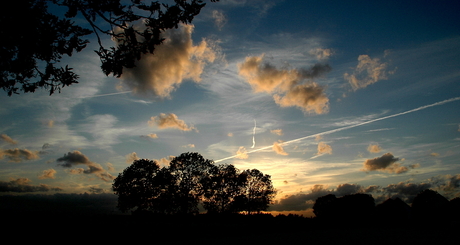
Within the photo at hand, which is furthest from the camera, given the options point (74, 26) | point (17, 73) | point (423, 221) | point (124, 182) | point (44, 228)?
point (124, 182)

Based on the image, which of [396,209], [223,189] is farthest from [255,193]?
[396,209]

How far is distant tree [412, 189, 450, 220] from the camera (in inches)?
1342

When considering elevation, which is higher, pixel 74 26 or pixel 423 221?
pixel 74 26

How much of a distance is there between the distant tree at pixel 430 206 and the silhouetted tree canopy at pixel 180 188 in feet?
97.4

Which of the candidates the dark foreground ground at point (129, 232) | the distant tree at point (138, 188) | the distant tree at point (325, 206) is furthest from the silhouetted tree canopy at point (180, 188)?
the dark foreground ground at point (129, 232)

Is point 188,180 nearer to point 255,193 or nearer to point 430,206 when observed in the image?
point 255,193

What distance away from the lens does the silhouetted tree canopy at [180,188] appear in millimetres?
47469

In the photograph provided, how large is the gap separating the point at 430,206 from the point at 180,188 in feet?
133

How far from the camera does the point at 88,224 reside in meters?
16.3

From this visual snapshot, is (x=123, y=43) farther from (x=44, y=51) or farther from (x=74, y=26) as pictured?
(x=44, y=51)

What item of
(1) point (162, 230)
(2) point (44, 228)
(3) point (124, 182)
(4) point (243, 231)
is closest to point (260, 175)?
(3) point (124, 182)

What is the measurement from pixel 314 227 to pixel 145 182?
34.2 metres

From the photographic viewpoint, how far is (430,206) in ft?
116

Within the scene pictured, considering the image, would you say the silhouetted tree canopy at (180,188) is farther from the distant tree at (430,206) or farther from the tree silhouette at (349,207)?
the distant tree at (430,206)
